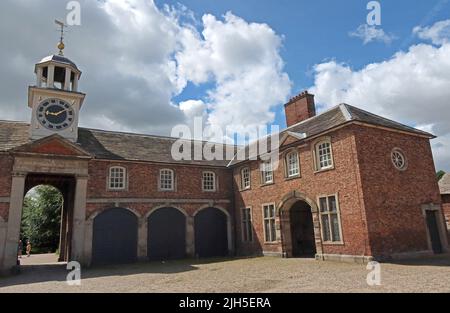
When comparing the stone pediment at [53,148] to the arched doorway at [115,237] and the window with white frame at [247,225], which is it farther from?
the window with white frame at [247,225]

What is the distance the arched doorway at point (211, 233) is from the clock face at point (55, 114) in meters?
10.6

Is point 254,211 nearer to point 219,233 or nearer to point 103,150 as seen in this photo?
point 219,233

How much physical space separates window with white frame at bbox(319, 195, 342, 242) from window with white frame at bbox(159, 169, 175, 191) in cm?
1027

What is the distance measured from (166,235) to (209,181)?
16.4ft

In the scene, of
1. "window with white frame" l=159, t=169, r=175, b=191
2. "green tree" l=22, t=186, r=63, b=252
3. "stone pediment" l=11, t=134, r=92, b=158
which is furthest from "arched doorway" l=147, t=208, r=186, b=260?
"green tree" l=22, t=186, r=63, b=252

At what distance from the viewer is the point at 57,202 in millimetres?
36406

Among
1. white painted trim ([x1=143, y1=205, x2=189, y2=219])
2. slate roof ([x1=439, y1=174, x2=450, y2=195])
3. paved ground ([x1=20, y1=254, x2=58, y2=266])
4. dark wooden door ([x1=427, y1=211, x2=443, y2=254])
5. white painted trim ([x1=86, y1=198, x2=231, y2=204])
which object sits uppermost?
slate roof ([x1=439, y1=174, x2=450, y2=195])

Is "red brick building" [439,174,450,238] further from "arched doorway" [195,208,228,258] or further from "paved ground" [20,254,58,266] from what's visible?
"paved ground" [20,254,58,266]

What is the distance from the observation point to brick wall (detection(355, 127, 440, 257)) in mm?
14852

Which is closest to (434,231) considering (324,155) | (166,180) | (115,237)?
(324,155)

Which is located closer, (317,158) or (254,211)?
(317,158)
